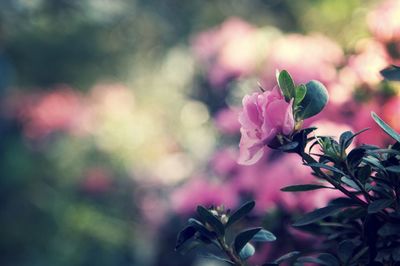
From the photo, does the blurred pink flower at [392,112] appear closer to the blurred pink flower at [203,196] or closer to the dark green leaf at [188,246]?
the blurred pink flower at [203,196]

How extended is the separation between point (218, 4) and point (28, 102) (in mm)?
1846

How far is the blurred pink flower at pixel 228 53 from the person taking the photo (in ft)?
6.81

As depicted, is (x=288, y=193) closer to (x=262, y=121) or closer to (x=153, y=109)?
(x=262, y=121)

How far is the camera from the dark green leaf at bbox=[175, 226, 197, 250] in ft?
2.72

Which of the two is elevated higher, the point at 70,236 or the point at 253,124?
the point at 70,236

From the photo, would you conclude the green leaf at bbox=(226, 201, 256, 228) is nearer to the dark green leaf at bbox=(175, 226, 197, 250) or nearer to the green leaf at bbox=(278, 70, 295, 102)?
the dark green leaf at bbox=(175, 226, 197, 250)

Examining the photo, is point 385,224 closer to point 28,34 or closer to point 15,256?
point 15,256

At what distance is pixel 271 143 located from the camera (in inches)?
32.3

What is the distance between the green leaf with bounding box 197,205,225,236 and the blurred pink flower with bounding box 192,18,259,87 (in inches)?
49.8

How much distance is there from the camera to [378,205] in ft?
2.62

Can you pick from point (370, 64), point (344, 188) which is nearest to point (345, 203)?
point (344, 188)

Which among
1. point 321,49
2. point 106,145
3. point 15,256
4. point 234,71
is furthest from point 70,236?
point 321,49

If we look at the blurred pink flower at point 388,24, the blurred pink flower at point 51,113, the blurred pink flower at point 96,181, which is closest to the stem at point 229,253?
the blurred pink flower at point 388,24

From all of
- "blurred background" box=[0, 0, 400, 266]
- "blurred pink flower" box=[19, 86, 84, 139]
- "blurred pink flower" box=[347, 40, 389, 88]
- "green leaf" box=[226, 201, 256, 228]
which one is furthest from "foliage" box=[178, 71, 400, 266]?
"blurred pink flower" box=[19, 86, 84, 139]
